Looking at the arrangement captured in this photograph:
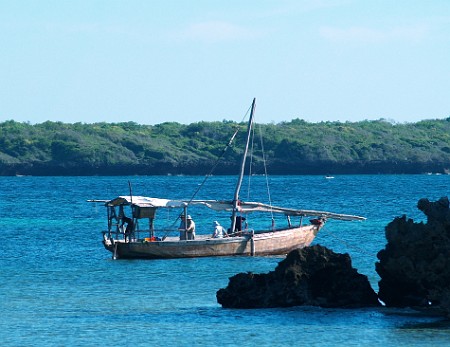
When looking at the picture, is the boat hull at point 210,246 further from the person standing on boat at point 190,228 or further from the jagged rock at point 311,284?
the jagged rock at point 311,284

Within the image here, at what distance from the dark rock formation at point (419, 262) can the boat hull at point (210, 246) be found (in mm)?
14122

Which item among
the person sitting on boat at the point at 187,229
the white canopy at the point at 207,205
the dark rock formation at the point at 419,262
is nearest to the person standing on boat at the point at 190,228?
the person sitting on boat at the point at 187,229

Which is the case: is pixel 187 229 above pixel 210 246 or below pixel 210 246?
above

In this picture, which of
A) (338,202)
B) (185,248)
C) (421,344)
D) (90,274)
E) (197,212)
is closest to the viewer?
(421,344)

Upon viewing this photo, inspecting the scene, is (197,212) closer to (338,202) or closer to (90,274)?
(338,202)

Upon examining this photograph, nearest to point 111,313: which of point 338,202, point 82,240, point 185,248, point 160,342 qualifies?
point 160,342

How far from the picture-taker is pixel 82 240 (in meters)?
52.8

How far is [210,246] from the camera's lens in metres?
42.3

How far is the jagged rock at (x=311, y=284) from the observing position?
28.3 meters

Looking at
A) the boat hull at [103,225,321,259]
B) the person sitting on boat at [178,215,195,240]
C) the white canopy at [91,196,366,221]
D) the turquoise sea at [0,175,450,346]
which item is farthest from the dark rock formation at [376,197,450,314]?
the white canopy at [91,196,366,221]

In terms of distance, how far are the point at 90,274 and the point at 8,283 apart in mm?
3297

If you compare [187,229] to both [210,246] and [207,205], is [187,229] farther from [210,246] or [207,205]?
[207,205]

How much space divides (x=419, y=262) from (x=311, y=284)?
8.63 feet

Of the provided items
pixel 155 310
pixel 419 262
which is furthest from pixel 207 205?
pixel 419 262
